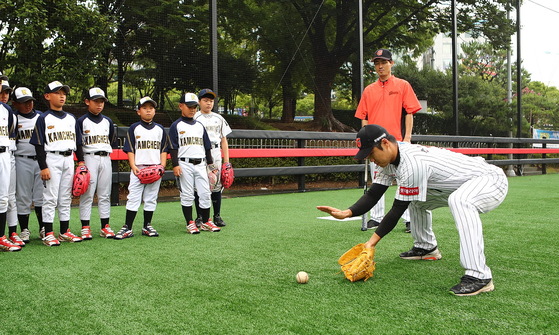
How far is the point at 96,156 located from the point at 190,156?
1.10 metres

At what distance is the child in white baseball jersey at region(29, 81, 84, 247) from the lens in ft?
16.8

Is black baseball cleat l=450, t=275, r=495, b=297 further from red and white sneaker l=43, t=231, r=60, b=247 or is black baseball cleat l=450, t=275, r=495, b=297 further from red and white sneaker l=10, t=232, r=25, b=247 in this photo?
red and white sneaker l=10, t=232, r=25, b=247

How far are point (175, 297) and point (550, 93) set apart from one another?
62.6m

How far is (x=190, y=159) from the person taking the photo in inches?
239

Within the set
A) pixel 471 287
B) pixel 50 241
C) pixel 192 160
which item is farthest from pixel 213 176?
pixel 471 287

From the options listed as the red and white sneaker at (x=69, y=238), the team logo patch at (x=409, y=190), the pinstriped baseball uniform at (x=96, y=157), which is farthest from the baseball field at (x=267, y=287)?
the team logo patch at (x=409, y=190)

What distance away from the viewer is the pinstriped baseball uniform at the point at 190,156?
605cm

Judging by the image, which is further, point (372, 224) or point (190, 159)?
point (190, 159)

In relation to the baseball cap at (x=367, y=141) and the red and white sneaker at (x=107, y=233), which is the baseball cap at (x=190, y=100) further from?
the baseball cap at (x=367, y=141)

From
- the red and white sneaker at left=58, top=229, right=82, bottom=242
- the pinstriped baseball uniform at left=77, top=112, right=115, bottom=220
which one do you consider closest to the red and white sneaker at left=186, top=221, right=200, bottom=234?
the pinstriped baseball uniform at left=77, top=112, right=115, bottom=220

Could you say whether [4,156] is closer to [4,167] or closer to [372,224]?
[4,167]

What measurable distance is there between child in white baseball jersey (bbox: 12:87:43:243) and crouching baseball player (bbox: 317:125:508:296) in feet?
12.0

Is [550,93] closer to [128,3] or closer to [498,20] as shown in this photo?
[498,20]

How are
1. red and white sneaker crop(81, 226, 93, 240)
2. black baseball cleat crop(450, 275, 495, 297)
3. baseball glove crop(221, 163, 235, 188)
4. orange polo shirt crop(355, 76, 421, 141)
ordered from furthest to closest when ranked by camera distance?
baseball glove crop(221, 163, 235, 188) → orange polo shirt crop(355, 76, 421, 141) → red and white sneaker crop(81, 226, 93, 240) → black baseball cleat crop(450, 275, 495, 297)
